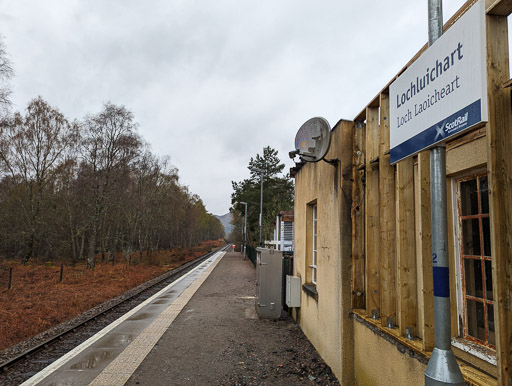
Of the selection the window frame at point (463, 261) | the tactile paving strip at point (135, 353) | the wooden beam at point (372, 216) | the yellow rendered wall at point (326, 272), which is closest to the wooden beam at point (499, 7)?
the window frame at point (463, 261)

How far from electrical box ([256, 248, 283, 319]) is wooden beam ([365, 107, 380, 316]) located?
460 cm

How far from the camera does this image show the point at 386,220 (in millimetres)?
3807

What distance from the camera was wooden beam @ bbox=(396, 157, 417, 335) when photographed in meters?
3.38

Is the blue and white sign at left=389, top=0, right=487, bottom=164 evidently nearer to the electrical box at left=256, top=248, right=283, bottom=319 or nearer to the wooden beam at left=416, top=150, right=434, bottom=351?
the wooden beam at left=416, top=150, right=434, bottom=351

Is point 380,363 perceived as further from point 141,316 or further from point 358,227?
point 141,316

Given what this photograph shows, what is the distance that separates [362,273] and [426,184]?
1.97 m

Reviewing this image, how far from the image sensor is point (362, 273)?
457 centimetres

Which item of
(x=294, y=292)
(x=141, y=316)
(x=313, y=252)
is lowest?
(x=141, y=316)

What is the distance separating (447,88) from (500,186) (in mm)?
724

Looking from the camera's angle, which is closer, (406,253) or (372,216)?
(406,253)

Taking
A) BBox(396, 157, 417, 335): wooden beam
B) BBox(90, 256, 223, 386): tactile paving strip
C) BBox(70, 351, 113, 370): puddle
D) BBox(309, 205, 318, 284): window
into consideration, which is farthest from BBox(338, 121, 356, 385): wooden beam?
BBox(70, 351, 113, 370): puddle

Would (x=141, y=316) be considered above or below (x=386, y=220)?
below

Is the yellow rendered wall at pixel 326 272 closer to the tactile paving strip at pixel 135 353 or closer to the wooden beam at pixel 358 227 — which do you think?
the wooden beam at pixel 358 227

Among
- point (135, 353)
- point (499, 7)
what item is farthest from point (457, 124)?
point (135, 353)
